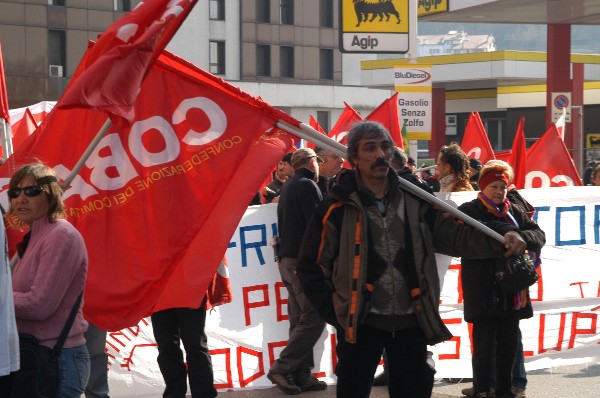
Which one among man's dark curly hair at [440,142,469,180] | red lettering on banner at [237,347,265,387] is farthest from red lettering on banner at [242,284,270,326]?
man's dark curly hair at [440,142,469,180]

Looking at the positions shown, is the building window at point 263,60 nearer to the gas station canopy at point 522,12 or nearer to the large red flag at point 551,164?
the gas station canopy at point 522,12

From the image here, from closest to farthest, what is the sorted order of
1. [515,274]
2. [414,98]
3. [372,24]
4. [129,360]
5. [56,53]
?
[515,274] → [129,360] → [372,24] → [414,98] → [56,53]

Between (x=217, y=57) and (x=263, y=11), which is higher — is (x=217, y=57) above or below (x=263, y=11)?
below

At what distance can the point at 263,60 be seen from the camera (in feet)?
214

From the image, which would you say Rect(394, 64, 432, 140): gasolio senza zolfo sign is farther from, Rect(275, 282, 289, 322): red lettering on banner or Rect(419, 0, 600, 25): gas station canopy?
Rect(419, 0, 600, 25): gas station canopy

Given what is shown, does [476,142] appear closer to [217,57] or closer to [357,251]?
[357,251]

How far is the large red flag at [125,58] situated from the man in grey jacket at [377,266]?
1020 millimetres

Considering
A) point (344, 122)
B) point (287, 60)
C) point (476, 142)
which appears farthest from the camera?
point (287, 60)

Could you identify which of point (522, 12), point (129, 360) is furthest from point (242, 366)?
point (522, 12)

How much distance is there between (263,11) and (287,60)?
3.16 m

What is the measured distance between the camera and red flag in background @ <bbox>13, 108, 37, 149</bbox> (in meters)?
13.2

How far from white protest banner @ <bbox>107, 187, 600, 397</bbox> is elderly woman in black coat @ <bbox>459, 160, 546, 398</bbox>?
1393mm

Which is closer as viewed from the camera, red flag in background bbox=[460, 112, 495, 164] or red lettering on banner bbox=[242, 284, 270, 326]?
red lettering on banner bbox=[242, 284, 270, 326]

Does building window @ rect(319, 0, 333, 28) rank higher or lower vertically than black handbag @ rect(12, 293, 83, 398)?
higher
